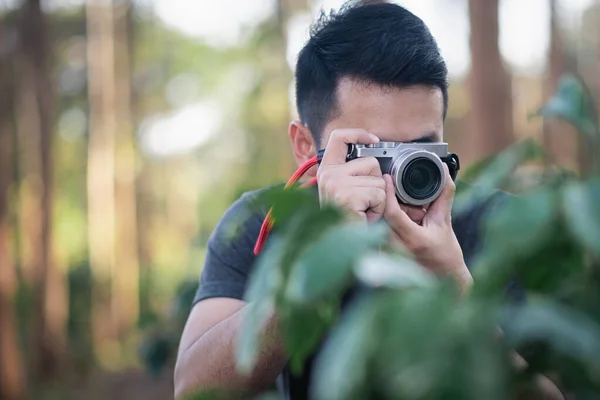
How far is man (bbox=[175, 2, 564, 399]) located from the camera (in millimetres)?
1460

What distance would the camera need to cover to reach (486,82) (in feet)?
20.8

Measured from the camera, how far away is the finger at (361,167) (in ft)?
4.75

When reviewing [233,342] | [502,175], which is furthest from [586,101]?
[233,342]

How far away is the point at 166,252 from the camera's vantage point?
30.1 meters

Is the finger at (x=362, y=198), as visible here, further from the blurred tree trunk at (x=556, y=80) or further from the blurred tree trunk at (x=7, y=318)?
the blurred tree trunk at (x=556, y=80)

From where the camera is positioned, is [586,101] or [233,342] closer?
[586,101]

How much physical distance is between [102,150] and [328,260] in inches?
677

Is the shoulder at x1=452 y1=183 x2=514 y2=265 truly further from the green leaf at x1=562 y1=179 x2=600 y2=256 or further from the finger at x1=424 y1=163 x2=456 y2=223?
the green leaf at x1=562 y1=179 x2=600 y2=256

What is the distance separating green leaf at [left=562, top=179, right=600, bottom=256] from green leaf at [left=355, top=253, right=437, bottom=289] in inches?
4.3

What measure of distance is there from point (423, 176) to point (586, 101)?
759 millimetres

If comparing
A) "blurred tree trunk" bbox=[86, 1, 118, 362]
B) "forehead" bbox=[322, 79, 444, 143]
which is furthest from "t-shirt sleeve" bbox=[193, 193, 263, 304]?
"blurred tree trunk" bbox=[86, 1, 118, 362]

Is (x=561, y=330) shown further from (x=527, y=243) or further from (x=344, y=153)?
(x=344, y=153)

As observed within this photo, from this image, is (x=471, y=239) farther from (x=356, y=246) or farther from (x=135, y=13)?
(x=135, y=13)

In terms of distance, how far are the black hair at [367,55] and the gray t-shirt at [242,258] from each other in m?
0.28
